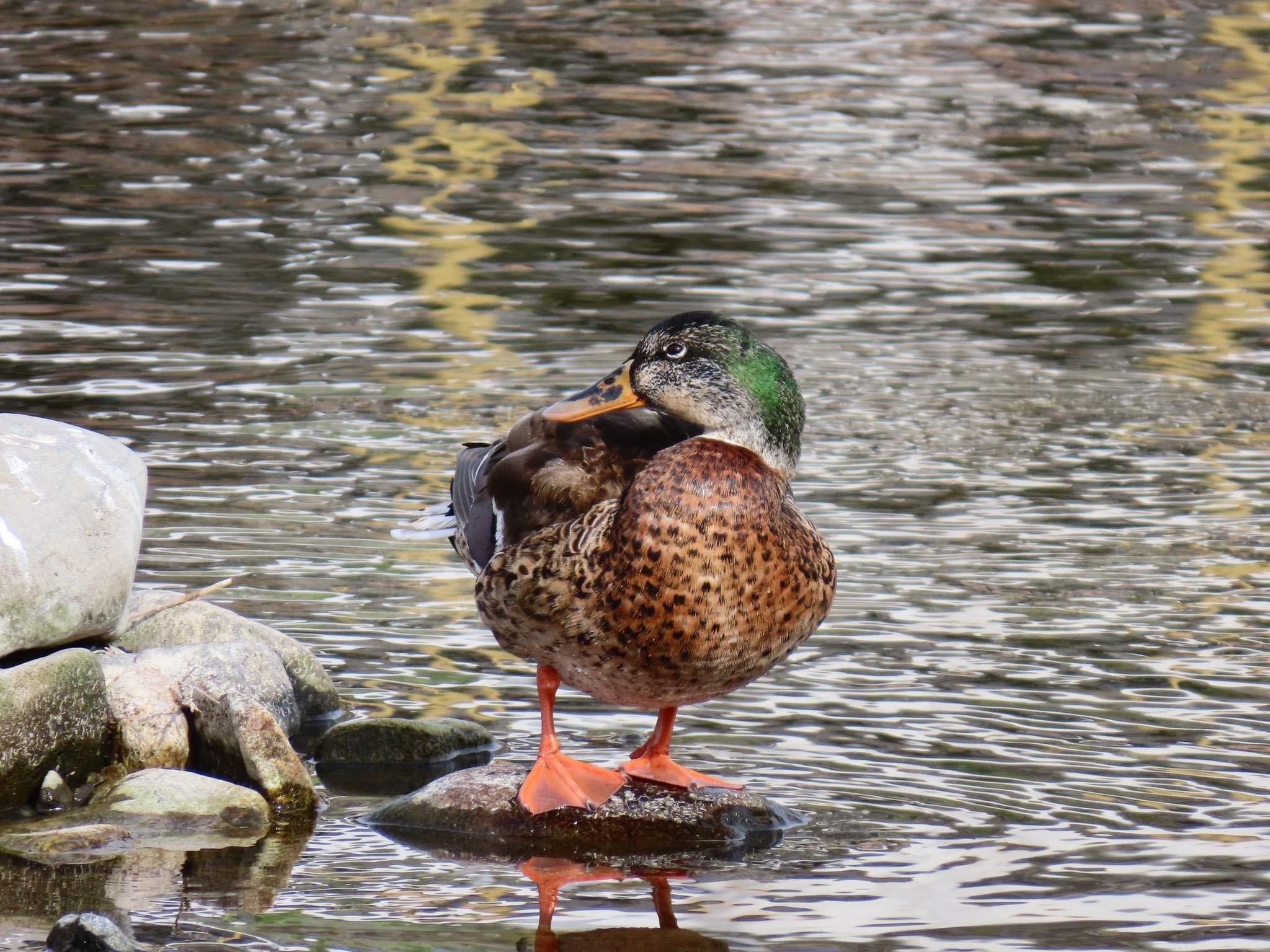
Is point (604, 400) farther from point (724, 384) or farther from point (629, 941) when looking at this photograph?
point (629, 941)

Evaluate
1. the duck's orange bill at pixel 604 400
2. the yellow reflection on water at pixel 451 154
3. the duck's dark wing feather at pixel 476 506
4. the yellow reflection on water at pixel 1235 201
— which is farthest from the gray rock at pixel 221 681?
the yellow reflection on water at pixel 1235 201

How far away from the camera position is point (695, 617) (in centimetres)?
546

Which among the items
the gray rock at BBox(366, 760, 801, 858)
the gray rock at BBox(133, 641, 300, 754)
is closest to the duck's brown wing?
the gray rock at BBox(366, 760, 801, 858)

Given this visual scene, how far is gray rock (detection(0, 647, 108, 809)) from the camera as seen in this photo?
5664 mm

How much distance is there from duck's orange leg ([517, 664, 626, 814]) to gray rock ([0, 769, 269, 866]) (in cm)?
67

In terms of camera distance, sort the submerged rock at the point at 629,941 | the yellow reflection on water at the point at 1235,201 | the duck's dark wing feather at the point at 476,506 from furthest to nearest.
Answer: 1. the yellow reflection on water at the point at 1235,201
2. the duck's dark wing feather at the point at 476,506
3. the submerged rock at the point at 629,941

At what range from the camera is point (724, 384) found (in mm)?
5766

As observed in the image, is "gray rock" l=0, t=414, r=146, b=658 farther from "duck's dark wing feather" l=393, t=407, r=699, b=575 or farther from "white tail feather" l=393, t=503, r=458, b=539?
"duck's dark wing feather" l=393, t=407, r=699, b=575

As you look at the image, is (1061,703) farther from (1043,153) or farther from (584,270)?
(1043,153)

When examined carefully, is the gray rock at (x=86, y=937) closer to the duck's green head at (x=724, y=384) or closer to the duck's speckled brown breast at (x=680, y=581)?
the duck's speckled brown breast at (x=680, y=581)

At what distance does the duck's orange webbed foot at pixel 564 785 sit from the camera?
5711mm

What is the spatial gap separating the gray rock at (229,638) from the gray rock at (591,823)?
0.79 meters

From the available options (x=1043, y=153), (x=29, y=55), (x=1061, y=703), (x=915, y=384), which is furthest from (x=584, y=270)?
(x=29, y=55)

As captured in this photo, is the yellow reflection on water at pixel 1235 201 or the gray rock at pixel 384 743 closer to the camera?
the gray rock at pixel 384 743
